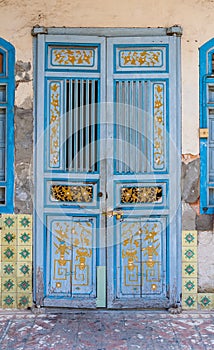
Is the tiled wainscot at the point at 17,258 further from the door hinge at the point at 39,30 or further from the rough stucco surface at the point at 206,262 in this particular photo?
the door hinge at the point at 39,30

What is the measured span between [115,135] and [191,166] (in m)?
0.76

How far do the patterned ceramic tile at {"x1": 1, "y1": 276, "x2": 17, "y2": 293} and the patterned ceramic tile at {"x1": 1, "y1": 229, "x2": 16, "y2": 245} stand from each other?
33 cm

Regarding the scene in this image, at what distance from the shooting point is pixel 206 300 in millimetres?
3945

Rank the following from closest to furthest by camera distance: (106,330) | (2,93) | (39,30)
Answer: (106,330), (39,30), (2,93)

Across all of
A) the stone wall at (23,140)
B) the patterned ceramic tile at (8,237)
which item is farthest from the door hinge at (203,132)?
the patterned ceramic tile at (8,237)

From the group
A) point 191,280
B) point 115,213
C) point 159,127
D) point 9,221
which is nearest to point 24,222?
point 9,221

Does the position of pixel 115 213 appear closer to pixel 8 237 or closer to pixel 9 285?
pixel 8 237

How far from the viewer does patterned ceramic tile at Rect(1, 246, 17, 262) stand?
395 centimetres

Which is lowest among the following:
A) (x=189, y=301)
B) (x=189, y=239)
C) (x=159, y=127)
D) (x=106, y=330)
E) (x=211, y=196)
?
(x=106, y=330)

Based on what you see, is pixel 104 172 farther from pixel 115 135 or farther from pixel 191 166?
pixel 191 166

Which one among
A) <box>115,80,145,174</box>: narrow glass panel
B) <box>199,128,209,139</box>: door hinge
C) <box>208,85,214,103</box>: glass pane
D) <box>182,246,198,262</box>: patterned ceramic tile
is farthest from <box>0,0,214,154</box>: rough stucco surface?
<box>182,246,198,262</box>: patterned ceramic tile

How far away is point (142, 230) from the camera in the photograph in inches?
156

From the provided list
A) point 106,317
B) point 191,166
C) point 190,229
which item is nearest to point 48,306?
point 106,317

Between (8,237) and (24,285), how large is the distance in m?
0.47
